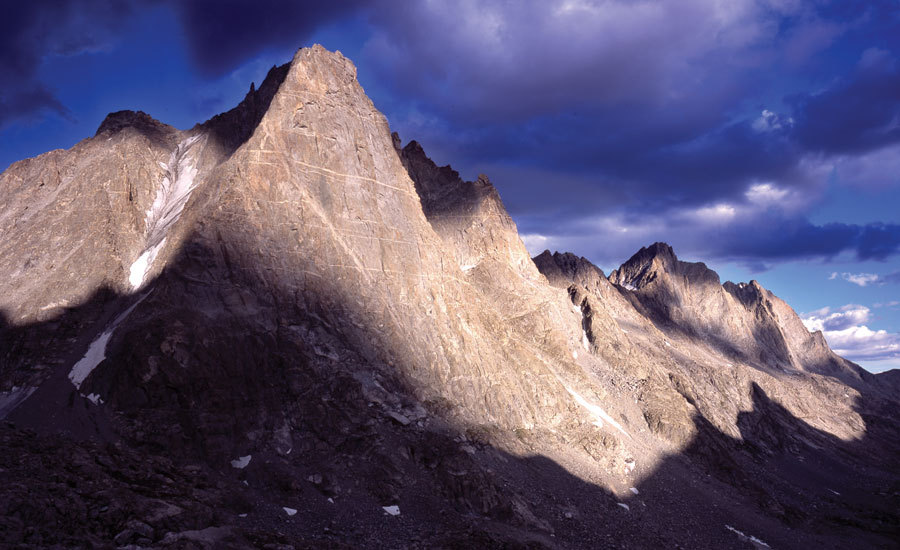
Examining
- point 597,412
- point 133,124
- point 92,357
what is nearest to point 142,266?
point 92,357

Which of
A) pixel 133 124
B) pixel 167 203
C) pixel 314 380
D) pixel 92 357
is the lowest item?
pixel 314 380

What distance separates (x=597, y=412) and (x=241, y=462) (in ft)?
137

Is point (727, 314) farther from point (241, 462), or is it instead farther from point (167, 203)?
point (241, 462)

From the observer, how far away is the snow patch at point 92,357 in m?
36.9

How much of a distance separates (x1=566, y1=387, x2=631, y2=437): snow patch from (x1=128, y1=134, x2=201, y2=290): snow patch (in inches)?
1786

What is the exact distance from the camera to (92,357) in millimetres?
38625

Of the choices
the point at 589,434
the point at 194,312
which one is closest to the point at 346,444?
the point at 194,312

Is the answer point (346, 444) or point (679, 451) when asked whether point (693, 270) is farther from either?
point (346, 444)

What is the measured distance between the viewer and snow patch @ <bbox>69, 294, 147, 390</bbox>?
3688 cm

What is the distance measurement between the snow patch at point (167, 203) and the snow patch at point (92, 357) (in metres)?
5.97

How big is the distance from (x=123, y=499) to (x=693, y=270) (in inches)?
6812

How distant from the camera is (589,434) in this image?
56688 millimetres

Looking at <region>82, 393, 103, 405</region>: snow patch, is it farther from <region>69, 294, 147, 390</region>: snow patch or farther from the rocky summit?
<region>69, 294, 147, 390</region>: snow patch

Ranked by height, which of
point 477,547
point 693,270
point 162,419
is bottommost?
point 477,547
